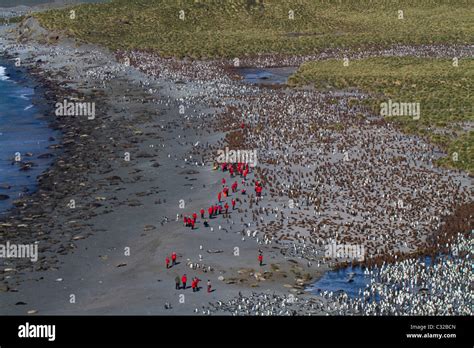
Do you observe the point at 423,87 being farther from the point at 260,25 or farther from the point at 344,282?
the point at 260,25

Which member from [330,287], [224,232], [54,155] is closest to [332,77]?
Answer: [54,155]

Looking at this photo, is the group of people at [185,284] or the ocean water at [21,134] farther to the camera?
the ocean water at [21,134]

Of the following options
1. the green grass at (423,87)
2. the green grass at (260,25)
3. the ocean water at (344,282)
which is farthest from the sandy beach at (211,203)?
the green grass at (260,25)

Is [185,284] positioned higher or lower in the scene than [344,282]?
higher

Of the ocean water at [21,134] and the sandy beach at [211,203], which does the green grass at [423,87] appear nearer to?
the sandy beach at [211,203]

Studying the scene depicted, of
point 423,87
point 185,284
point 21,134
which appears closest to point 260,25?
point 423,87

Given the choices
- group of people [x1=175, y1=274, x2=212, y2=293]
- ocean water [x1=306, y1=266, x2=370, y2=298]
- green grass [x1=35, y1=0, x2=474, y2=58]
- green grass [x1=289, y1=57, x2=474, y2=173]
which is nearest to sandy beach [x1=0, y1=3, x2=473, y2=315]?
group of people [x1=175, y1=274, x2=212, y2=293]
